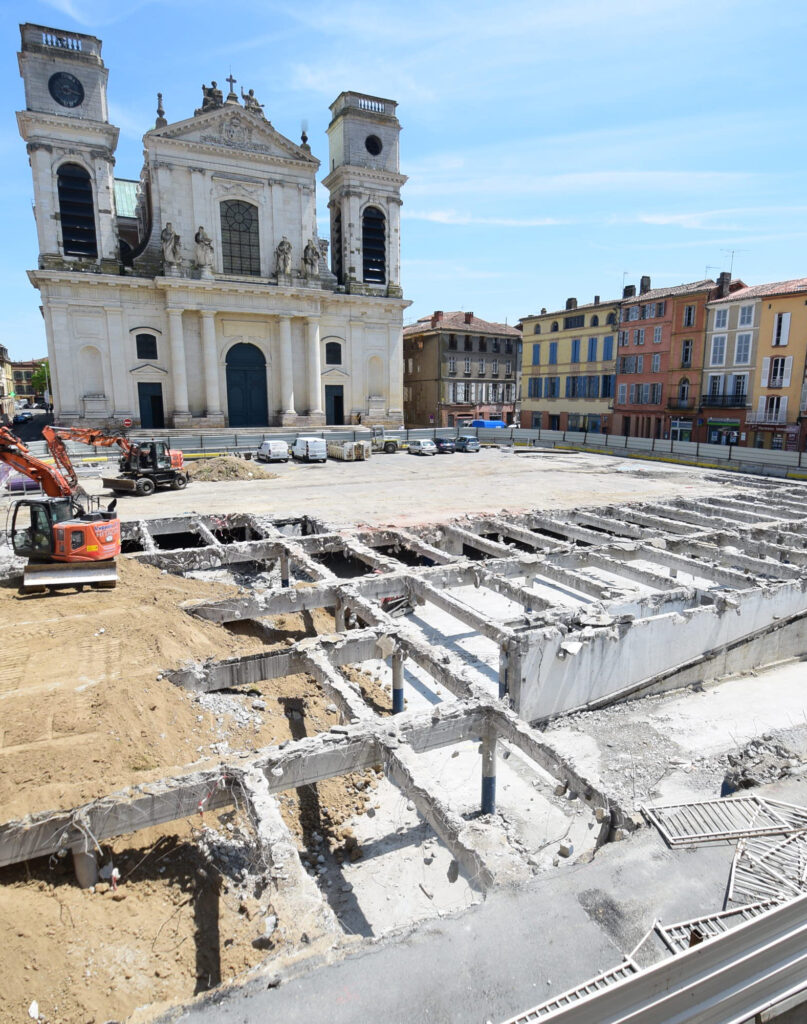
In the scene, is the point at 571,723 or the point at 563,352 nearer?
the point at 571,723

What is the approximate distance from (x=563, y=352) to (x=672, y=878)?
5682 cm

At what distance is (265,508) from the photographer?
24.1m

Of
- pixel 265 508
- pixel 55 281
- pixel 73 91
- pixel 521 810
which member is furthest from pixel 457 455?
pixel 521 810

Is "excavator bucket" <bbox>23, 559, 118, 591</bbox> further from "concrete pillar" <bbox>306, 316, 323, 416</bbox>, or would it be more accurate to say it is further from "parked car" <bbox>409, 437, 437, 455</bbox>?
"concrete pillar" <bbox>306, 316, 323, 416</bbox>

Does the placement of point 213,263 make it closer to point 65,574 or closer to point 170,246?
point 170,246

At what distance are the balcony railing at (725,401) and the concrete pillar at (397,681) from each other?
41.9 m

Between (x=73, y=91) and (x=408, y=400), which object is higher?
(x=73, y=91)

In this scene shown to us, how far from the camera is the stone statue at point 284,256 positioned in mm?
47188

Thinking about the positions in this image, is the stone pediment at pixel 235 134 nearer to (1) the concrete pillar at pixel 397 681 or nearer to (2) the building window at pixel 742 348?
(2) the building window at pixel 742 348

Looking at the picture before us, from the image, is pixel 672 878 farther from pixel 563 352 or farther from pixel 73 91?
pixel 563 352

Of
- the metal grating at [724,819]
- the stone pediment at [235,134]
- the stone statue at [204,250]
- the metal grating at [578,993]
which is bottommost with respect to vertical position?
the metal grating at [724,819]

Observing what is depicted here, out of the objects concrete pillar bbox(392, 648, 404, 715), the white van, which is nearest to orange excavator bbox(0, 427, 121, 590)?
concrete pillar bbox(392, 648, 404, 715)

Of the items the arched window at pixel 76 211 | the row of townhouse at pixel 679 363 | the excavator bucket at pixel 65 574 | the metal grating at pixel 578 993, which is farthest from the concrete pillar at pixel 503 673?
the arched window at pixel 76 211

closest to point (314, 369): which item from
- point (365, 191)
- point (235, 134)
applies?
point (365, 191)
